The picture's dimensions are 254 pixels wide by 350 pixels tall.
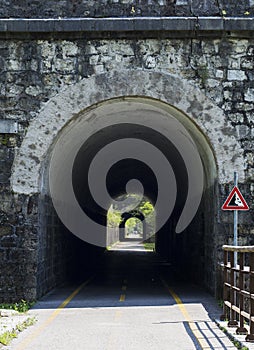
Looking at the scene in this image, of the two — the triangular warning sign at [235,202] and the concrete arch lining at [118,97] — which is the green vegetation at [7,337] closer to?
the concrete arch lining at [118,97]

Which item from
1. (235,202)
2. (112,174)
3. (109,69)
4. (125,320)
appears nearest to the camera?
(125,320)

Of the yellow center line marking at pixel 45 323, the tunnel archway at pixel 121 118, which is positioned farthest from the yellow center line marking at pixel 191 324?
the yellow center line marking at pixel 45 323

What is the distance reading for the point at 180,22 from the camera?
41.2 ft

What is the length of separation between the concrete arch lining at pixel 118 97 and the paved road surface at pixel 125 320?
106 inches

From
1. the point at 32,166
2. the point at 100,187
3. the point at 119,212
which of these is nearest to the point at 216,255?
the point at 32,166

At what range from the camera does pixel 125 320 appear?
32.8 feet

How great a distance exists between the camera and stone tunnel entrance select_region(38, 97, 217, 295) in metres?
13.2

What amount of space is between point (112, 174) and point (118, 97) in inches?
514

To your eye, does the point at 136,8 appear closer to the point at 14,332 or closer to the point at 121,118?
the point at 121,118

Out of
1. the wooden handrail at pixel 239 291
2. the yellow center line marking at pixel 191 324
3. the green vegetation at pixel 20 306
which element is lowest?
the green vegetation at pixel 20 306

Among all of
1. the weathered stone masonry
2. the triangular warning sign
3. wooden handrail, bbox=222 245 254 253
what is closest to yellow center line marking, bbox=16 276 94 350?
the weathered stone masonry

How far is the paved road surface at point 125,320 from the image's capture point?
8.06 m

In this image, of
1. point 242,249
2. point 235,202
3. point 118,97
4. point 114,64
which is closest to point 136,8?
point 114,64

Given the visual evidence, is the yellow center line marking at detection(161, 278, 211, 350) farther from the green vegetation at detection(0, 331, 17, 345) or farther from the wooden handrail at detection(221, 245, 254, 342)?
the green vegetation at detection(0, 331, 17, 345)
